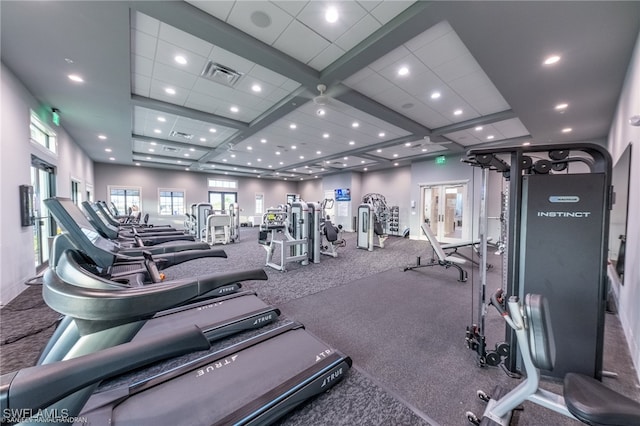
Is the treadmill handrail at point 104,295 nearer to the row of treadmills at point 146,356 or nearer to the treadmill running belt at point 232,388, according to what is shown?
the row of treadmills at point 146,356

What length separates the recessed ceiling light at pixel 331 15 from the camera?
99.7 inches

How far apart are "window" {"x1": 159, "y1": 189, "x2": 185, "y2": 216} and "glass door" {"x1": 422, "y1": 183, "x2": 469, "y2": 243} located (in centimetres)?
1223

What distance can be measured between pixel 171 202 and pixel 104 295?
543 inches

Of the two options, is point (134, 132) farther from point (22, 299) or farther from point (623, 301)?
point (623, 301)

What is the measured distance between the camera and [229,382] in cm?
164

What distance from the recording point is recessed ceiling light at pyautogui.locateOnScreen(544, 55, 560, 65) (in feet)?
9.99

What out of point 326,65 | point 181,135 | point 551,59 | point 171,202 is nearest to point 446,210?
point 551,59

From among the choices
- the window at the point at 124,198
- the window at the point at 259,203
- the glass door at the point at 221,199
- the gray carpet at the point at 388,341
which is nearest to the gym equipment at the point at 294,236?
the gray carpet at the point at 388,341

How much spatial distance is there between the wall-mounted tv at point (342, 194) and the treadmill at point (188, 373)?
10.7 m

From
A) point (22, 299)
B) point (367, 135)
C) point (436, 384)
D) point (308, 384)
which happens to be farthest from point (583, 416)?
point (367, 135)

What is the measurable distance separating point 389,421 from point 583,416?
93 centimetres

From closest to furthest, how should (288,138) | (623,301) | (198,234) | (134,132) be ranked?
(623,301)
(134,132)
(288,138)
(198,234)

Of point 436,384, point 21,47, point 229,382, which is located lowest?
point 436,384

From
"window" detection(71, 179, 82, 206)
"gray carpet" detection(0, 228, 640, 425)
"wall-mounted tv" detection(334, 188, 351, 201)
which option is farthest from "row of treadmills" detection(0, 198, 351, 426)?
"wall-mounted tv" detection(334, 188, 351, 201)
